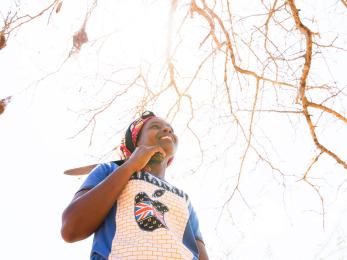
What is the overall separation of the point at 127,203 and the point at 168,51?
1601 millimetres

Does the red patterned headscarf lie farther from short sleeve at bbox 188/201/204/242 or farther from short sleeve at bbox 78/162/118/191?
short sleeve at bbox 188/201/204/242

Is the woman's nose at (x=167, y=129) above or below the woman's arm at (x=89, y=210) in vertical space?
above

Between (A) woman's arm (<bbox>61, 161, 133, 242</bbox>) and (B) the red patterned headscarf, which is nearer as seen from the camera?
(A) woman's arm (<bbox>61, 161, 133, 242</bbox>)

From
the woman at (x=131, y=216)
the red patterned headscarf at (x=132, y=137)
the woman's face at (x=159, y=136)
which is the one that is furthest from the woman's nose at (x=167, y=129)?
the woman at (x=131, y=216)

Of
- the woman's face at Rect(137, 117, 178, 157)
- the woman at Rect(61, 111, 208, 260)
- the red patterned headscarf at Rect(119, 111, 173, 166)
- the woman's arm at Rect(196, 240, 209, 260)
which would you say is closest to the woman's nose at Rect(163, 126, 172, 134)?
the woman's face at Rect(137, 117, 178, 157)

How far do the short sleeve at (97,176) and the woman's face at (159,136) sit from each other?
302 mm

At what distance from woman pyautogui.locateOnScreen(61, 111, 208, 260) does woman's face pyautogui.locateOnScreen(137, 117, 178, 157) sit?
27 cm

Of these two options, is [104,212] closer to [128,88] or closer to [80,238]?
[80,238]

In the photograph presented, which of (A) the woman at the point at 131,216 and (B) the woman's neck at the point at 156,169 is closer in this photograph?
(A) the woman at the point at 131,216

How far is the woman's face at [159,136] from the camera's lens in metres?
1.71

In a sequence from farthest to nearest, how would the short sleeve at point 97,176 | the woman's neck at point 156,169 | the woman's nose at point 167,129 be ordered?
the woman's nose at point 167,129, the woman's neck at point 156,169, the short sleeve at point 97,176

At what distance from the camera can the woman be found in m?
1.10

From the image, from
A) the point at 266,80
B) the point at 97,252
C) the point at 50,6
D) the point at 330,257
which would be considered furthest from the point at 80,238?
the point at 330,257

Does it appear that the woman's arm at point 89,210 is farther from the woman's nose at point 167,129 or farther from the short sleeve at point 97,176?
the woman's nose at point 167,129
